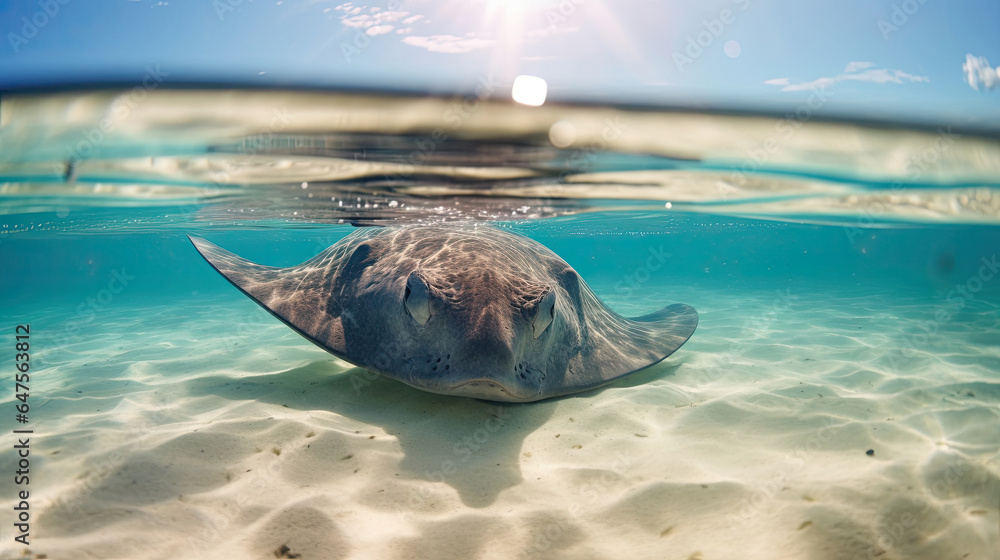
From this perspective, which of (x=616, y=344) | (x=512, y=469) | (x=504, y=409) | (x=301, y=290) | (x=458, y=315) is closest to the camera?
(x=512, y=469)

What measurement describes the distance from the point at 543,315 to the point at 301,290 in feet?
11.0

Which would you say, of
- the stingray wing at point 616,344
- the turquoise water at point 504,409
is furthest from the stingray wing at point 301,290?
the stingray wing at point 616,344

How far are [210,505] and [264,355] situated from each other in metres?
5.88

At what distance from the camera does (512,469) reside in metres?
3.71

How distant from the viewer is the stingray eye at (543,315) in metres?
4.31

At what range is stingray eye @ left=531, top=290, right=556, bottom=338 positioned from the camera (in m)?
4.31

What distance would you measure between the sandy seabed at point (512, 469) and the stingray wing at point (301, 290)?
78 centimetres

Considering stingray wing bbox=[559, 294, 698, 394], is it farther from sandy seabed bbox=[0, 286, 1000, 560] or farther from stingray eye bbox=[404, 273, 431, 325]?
stingray eye bbox=[404, 273, 431, 325]

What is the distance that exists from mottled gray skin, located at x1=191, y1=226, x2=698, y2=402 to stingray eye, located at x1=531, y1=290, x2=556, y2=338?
1 cm

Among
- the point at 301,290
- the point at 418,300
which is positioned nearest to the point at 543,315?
the point at 418,300

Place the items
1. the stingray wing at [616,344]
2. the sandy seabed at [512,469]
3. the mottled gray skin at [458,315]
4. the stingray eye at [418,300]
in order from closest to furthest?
the sandy seabed at [512,469] → the mottled gray skin at [458,315] → the stingray eye at [418,300] → the stingray wing at [616,344]

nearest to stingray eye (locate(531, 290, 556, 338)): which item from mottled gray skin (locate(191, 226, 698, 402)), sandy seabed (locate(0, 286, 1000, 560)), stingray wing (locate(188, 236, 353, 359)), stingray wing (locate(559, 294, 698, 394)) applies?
mottled gray skin (locate(191, 226, 698, 402))

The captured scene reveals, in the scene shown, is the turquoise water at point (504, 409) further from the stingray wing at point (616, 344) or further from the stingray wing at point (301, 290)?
the stingray wing at point (301, 290)

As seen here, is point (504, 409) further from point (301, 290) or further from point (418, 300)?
point (301, 290)
